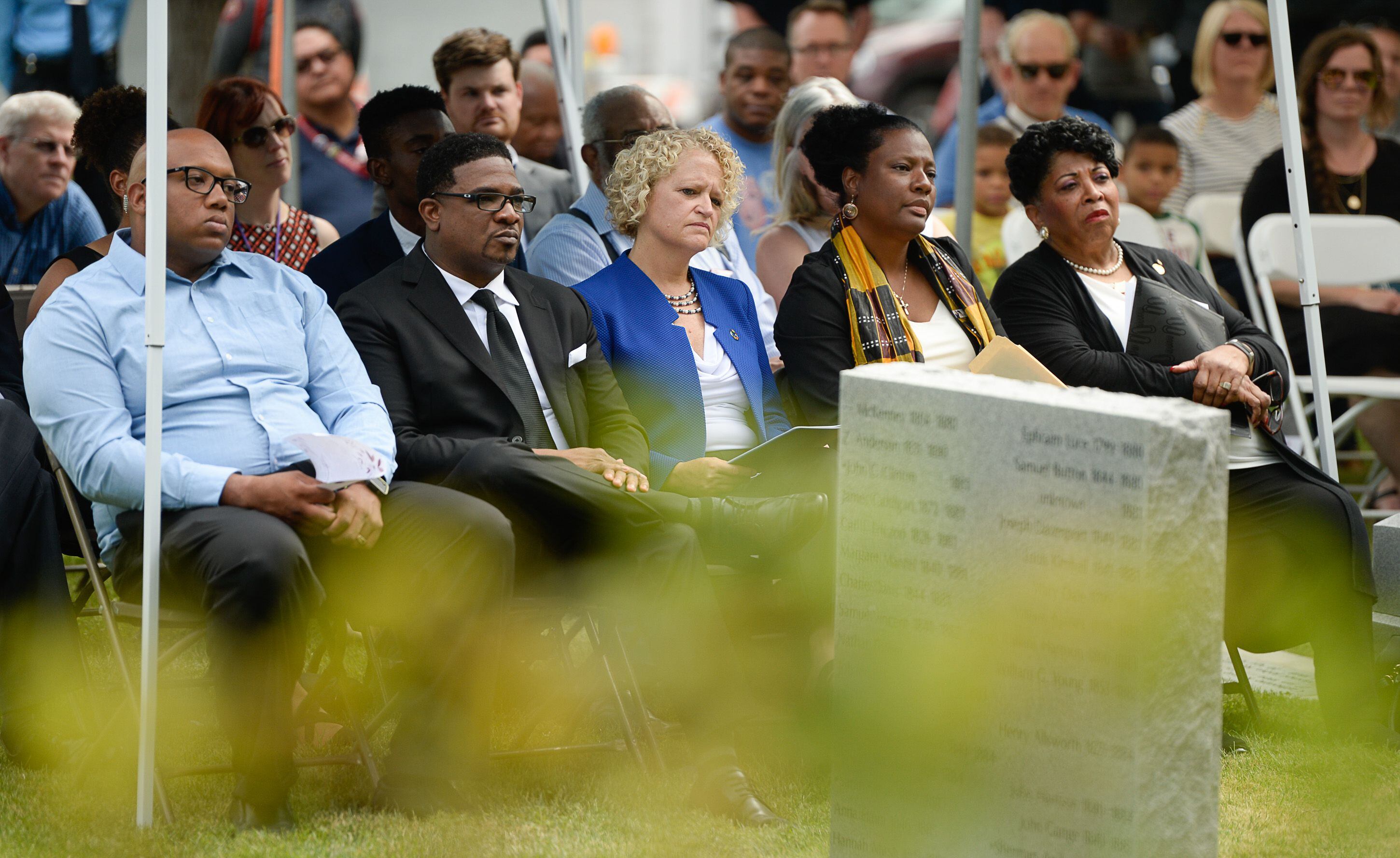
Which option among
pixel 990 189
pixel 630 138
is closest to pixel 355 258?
pixel 630 138

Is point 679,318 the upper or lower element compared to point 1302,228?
lower

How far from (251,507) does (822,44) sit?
17.9ft

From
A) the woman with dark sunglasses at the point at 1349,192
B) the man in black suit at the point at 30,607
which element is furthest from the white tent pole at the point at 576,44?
the man in black suit at the point at 30,607

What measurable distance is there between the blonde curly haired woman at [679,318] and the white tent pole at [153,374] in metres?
1.35

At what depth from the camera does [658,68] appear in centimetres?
1739

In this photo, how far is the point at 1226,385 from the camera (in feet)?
14.2

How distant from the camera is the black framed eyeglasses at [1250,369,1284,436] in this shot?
4.46m

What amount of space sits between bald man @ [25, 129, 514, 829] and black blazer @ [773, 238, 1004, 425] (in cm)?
111

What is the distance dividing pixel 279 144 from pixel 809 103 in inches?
71.4

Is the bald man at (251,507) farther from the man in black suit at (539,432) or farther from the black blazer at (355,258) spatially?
the black blazer at (355,258)

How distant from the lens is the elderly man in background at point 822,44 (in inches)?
320

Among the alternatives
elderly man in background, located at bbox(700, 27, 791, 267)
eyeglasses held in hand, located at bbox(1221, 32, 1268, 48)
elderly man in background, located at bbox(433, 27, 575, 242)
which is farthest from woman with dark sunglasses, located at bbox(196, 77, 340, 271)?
eyeglasses held in hand, located at bbox(1221, 32, 1268, 48)

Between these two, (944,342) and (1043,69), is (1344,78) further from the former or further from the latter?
(944,342)

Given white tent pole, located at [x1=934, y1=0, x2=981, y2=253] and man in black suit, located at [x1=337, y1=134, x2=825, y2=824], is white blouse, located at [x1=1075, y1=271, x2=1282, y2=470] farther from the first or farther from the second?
man in black suit, located at [x1=337, y1=134, x2=825, y2=824]
